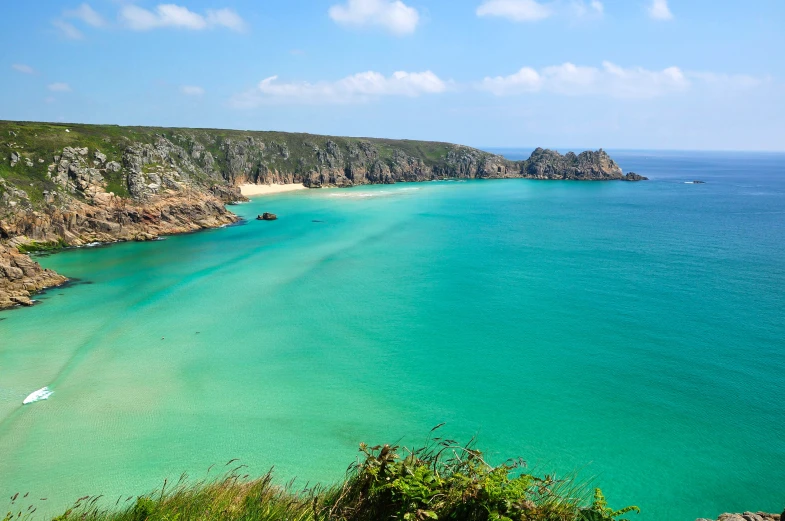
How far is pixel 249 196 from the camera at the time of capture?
9862 cm

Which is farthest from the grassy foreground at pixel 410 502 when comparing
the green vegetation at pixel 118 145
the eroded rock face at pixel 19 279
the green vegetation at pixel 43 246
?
the green vegetation at pixel 118 145

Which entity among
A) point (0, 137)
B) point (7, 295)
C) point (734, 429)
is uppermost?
point (0, 137)

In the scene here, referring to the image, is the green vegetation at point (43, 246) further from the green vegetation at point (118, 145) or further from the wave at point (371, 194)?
the wave at point (371, 194)

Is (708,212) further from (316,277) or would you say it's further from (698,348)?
(316,277)

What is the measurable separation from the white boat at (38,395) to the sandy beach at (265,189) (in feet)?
267

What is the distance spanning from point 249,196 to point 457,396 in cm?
8723

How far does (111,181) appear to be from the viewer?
59.9 meters

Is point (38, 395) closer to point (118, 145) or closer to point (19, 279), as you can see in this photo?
point (19, 279)

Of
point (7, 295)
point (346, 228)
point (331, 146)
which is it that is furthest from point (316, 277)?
point (331, 146)

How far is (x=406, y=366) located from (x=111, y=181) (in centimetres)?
5440

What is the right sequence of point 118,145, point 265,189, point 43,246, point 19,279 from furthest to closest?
point 265,189 < point 118,145 < point 43,246 < point 19,279

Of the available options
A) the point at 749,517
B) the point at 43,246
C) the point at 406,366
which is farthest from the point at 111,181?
the point at 749,517

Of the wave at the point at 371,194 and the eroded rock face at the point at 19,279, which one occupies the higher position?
the wave at the point at 371,194

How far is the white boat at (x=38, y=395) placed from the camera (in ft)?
66.2
